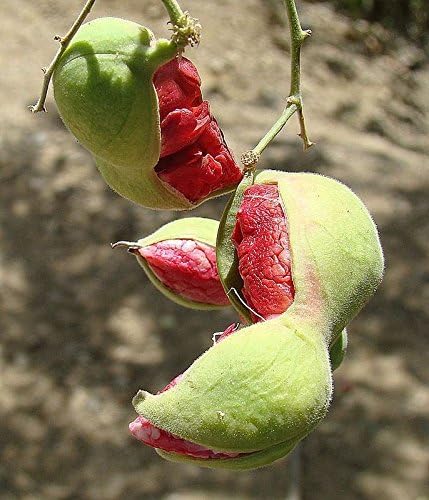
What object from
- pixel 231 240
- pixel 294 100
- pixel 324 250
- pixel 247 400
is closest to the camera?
pixel 247 400

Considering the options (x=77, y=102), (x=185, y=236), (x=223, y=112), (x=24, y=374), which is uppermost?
(x=77, y=102)

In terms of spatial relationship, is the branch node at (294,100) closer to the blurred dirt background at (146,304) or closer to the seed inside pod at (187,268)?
the seed inside pod at (187,268)

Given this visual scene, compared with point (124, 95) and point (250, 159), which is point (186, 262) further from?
point (124, 95)

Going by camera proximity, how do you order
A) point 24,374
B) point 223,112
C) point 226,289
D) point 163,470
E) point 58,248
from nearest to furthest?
point 226,289
point 163,470
point 24,374
point 58,248
point 223,112

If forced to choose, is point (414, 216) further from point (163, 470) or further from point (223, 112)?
point (163, 470)

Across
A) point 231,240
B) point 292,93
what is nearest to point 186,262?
point 231,240

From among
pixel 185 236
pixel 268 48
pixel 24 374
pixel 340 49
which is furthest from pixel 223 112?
pixel 185 236
